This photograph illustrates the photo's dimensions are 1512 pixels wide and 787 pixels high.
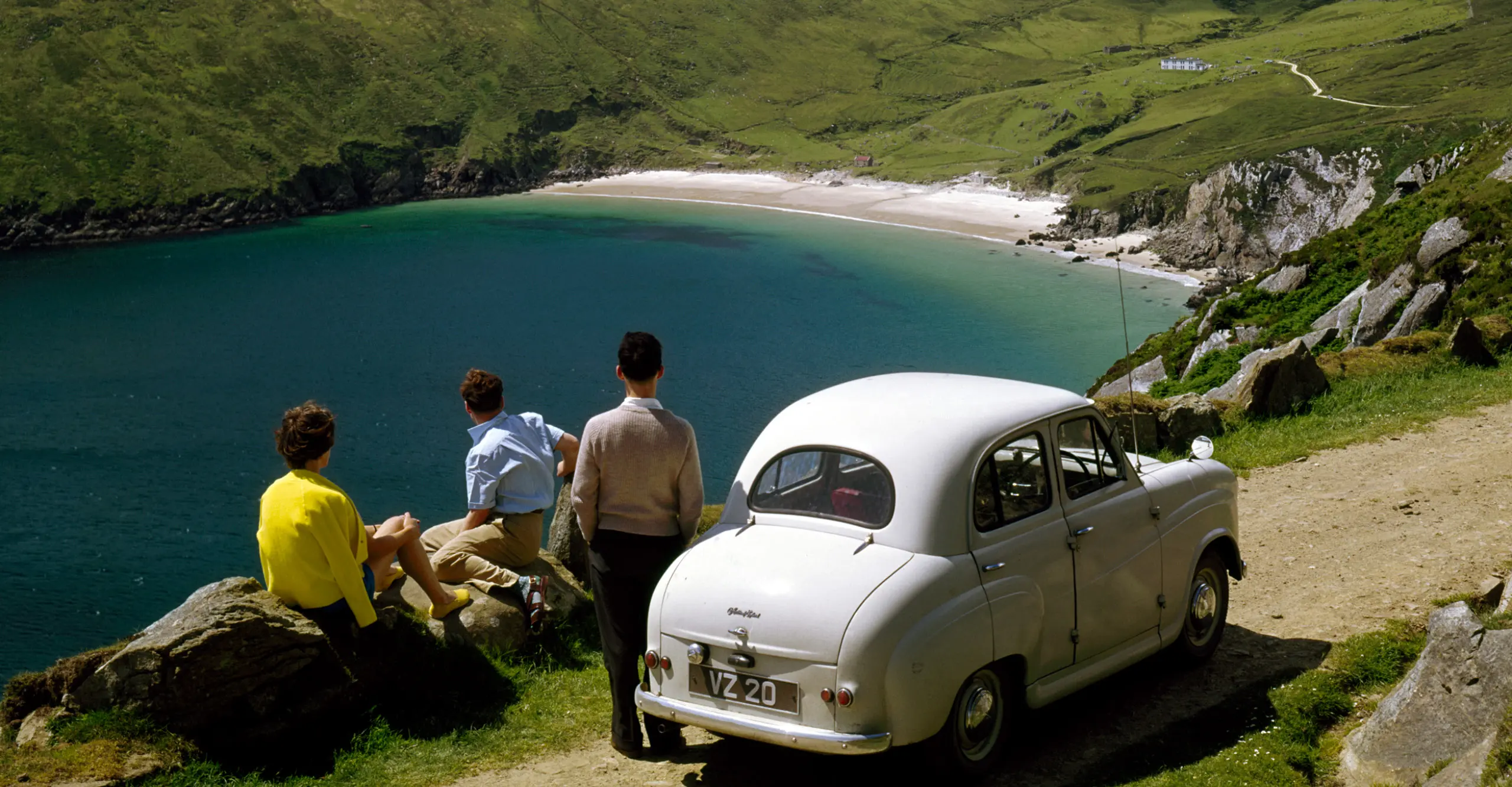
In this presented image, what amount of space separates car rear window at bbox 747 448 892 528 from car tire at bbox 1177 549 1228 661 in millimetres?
3095

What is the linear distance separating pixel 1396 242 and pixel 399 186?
130m

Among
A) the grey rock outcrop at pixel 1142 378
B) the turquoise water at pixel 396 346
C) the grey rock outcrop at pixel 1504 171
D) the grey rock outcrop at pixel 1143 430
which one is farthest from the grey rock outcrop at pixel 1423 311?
the turquoise water at pixel 396 346

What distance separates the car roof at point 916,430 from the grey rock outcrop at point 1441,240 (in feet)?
65.1

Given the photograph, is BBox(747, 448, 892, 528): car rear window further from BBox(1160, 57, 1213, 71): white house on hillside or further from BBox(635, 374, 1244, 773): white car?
BBox(1160, 57, 1213, 71): white house on hillside

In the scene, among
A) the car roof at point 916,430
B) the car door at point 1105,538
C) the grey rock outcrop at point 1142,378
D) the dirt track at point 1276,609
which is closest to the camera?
the car roof at point 916,430

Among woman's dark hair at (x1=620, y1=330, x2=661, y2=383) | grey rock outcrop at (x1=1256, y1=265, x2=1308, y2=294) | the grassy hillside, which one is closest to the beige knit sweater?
woman's dark hair at (x1=620, y1=330, x2=661, y2=383)

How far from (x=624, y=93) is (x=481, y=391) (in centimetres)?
17011

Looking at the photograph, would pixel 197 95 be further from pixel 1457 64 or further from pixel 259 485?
pixel 1457 64

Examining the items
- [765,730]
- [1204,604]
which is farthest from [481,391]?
[1204,604]

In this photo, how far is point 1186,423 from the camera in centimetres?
1738

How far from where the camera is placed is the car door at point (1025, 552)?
7.26m

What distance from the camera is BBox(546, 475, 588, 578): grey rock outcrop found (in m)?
11.3

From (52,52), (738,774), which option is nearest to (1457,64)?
(738,774)

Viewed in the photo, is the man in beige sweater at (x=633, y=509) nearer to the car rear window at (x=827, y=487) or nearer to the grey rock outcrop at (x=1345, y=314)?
the car rear window at (x=827, y=487)
